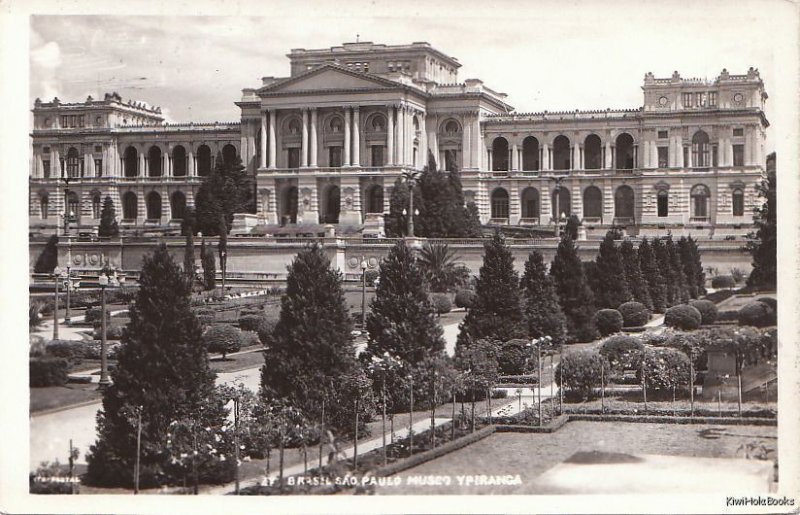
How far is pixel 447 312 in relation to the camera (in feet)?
165

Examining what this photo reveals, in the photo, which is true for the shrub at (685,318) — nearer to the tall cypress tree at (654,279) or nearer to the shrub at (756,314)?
the tall cypress tree at (654,279)

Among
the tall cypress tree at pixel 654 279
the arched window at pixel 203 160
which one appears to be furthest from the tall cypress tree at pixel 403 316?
the arched window at pixel 203 160

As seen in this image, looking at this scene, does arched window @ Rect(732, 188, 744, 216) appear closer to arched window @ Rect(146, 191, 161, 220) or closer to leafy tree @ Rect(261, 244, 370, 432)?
arched window @ Rect(146, 191, 161, 220)

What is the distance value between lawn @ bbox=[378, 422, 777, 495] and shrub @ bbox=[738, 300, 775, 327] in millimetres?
2380

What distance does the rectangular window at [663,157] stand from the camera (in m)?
79.4

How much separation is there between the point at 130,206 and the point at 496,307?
156 feet

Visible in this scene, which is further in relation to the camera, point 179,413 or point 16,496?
point 179,413

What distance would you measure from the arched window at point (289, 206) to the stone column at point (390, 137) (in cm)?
713

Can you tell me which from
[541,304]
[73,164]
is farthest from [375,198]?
[541,304]

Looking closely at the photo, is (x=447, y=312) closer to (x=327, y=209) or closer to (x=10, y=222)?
(x=10, y=222)

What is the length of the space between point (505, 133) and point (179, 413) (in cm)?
6386

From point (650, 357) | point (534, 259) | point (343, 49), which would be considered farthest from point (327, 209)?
point (650, 357)

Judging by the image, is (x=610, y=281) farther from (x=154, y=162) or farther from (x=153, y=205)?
(x=154, y=162)

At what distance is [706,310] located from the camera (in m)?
42.7
